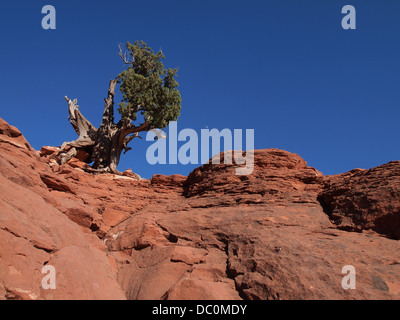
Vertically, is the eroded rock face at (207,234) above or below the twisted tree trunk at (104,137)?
below

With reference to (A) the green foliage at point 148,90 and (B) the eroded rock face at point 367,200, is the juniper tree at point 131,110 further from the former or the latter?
(B) the eroded rock face at point 367,200

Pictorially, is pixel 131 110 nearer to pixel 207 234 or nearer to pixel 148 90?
pixel 148 90

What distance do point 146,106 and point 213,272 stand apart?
16570 mm

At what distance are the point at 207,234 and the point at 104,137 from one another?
615 inches

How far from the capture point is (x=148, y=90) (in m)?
22.2

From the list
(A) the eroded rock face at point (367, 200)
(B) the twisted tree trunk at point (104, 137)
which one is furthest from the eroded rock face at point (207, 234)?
Answer: (B) the twisted tree trunk at point (104, 137)

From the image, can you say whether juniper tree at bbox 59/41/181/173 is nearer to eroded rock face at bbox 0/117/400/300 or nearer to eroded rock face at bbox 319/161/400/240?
eroded rock face at bbox 0/117/400/300

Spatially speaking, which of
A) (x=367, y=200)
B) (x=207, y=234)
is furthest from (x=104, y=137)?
(x=367, y=200)

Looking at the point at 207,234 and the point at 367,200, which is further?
the point at 207,234

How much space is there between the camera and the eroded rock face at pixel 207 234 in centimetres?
618

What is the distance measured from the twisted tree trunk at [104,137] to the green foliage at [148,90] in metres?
0.86

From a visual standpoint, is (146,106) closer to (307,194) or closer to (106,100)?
(106,100)

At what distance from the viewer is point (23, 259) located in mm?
6023
